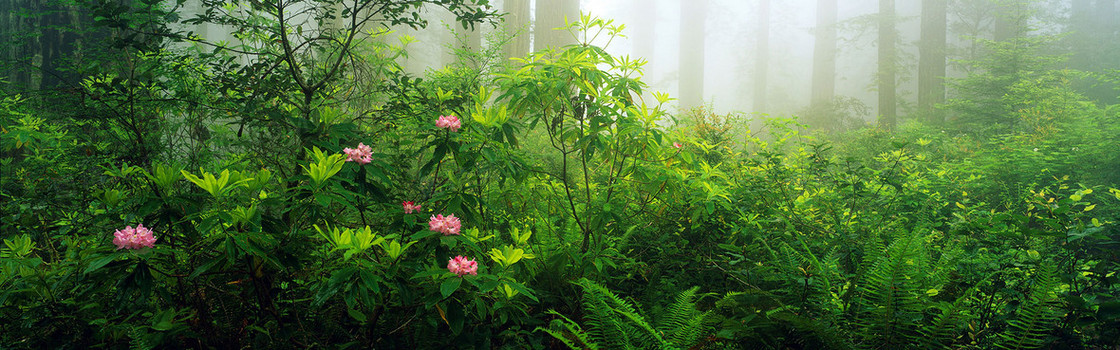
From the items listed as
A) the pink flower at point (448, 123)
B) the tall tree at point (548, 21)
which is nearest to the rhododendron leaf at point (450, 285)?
the pink flower at point (448, 123)

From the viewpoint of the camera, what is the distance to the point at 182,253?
6.61 ft

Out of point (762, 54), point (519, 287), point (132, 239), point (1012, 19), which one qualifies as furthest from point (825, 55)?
point (132, 239)

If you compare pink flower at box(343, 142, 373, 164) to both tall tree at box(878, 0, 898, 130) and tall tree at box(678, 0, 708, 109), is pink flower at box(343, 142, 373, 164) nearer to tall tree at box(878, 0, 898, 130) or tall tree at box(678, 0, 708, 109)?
tall tree at box(878, 0, 898, 130)

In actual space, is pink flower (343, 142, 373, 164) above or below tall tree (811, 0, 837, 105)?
below

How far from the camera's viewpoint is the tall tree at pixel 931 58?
45.8 feet

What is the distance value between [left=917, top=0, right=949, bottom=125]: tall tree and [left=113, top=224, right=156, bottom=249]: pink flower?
636 inches

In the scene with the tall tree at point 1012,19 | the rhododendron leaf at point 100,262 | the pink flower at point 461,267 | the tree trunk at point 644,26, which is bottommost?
the pink flower at point 461,267

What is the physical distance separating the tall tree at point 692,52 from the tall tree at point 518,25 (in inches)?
639

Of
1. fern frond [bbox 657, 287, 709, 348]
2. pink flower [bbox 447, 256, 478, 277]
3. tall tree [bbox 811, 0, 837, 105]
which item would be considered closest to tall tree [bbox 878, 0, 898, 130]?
tall tree [bbox 811, 0, 837, 105]

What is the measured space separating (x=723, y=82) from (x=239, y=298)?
32.4m

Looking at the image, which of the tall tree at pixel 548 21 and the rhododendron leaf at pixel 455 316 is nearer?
the rhododendron leaf at pixel 455 316

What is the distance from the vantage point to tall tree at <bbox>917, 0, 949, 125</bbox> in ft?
45.8

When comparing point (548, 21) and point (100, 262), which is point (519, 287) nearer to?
point (100, 262)

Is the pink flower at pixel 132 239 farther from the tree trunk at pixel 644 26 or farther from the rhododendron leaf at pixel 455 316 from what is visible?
the tree trunk at pixel 644 26
